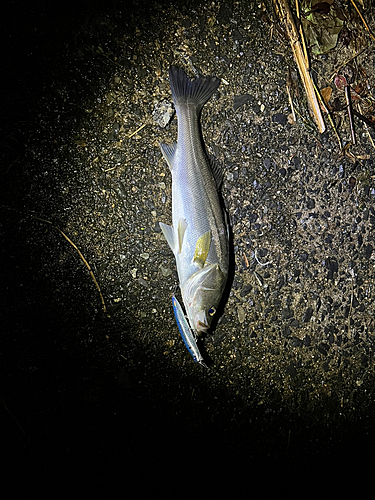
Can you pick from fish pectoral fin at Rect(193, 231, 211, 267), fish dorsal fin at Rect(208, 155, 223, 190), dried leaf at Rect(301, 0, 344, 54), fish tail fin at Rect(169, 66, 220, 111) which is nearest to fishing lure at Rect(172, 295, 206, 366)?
fish pectoral fin at Rect(193, 231, 211, 267)

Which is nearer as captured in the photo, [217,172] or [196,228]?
[196,228]

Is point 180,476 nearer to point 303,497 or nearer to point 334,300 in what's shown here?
point 303,497

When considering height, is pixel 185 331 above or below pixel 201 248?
below

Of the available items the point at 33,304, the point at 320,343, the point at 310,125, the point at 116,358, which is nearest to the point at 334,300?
the point at 320,343

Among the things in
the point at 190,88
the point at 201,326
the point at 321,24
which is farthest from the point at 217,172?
the point at 321,24

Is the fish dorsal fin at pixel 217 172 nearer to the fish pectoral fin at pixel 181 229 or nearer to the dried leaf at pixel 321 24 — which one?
the fish pectoral fin at pixel 181 229

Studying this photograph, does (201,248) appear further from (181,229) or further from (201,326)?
(201,326)
